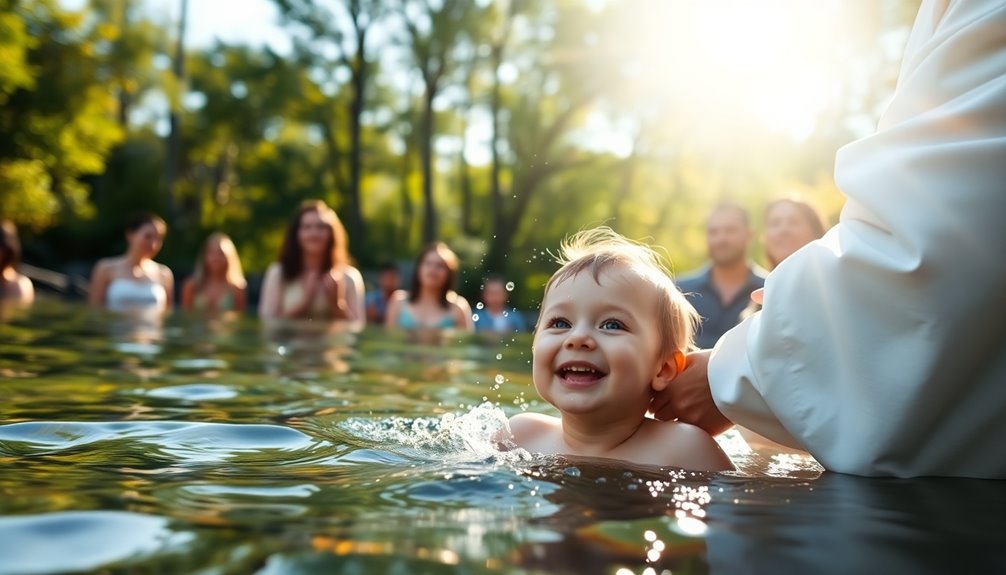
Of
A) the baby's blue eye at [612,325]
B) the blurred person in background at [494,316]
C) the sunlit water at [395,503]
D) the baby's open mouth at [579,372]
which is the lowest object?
the sunlit water at [395,503]

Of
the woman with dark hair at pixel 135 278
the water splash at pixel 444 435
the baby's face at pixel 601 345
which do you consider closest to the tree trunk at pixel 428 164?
the woman with dark hair at pixel 135 278

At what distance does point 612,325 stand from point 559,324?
0.65 feet

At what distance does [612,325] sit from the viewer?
11.3 feet

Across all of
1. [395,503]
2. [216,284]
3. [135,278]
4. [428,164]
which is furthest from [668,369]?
[428,164]

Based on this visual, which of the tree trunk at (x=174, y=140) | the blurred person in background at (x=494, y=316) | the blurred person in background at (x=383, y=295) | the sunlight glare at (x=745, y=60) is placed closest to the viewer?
the blurred person in background at (x=494, y=316)

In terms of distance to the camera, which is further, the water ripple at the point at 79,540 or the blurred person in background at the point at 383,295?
the blurred person in background at the point at 383,295

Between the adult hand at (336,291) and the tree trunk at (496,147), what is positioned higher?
the tree trunk at (496,147)

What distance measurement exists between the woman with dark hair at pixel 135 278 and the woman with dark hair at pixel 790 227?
8.06 meters

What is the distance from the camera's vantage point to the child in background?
11.1ft

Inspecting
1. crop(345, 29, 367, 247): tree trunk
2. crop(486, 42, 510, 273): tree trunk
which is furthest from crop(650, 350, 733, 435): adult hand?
crop(345, 29, 367, 247): tree trunk

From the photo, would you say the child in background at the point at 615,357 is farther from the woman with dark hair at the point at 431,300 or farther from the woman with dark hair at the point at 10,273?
the woman with dark hair at the point at 10,273

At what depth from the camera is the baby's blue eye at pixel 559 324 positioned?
3.49 meters

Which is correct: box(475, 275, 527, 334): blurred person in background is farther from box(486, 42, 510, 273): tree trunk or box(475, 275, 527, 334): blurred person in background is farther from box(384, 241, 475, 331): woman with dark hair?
box(486, 42, 510, 273): tree trunk

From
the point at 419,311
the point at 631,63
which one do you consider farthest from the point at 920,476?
the point at 631,63
